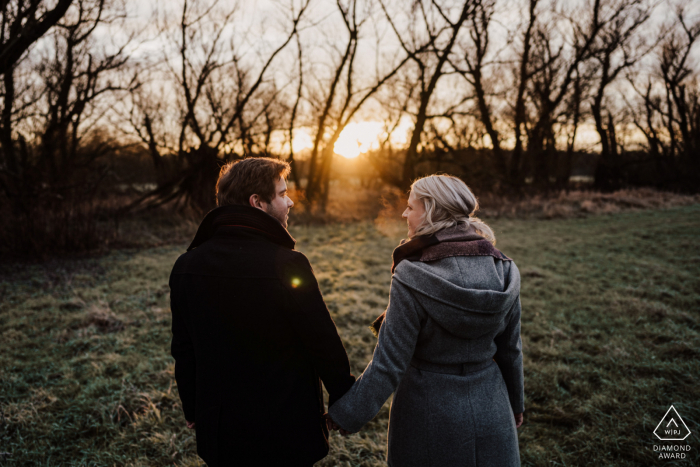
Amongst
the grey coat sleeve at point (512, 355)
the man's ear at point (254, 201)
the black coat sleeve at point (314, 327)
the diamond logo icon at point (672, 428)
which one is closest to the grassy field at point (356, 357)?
the diamond logo icon at point (672, 428)

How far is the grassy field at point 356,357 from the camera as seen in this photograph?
8.44ft

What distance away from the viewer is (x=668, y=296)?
205 inches

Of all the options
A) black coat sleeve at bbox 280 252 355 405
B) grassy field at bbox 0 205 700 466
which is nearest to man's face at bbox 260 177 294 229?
black coat sleeve at bbox 280 252 355 405

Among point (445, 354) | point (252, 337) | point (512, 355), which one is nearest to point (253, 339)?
point (252, 337)

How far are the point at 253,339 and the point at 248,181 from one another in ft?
2.16

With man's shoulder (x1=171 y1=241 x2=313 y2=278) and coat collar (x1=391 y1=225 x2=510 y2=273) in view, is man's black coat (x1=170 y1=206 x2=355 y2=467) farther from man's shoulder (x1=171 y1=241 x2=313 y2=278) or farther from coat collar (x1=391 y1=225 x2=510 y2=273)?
coat collar (x1=391 y1=225 x2=510 y2=273)

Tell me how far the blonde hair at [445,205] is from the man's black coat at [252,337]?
22.5 inches

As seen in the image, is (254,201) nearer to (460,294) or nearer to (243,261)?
(243,261)

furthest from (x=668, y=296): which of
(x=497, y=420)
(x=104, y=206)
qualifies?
(x=104, y=206)

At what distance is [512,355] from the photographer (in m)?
1.58

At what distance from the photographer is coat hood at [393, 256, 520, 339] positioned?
1.34m

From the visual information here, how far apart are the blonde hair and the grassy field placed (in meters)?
1.91

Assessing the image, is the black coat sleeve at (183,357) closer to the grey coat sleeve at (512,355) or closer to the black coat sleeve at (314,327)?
the black coat sleeve at (314,327)

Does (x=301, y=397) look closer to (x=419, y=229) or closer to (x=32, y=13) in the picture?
(x=419, y=229)
